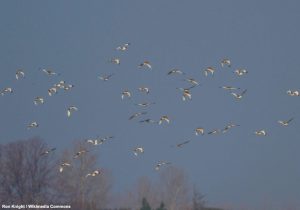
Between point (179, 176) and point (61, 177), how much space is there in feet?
114

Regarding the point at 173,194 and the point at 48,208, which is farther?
the point at 173,194

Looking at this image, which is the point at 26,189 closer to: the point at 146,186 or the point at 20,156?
the point at 20,156

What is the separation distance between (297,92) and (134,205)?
280 ft

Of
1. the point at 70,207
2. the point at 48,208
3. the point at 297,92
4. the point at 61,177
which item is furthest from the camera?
the point at 61,177

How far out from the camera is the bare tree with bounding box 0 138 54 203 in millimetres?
86625

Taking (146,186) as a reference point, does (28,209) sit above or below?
below

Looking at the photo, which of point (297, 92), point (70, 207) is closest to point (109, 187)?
point (70, 207)

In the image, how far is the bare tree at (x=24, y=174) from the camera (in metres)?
86.6

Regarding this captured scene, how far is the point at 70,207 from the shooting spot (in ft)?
258

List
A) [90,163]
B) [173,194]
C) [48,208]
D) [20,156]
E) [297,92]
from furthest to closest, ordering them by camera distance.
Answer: [173,194]
[90,163]
[20,156]
[48,208]
[297,92]

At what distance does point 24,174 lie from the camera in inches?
3536

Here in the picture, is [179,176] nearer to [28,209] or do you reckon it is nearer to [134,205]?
[134,205]

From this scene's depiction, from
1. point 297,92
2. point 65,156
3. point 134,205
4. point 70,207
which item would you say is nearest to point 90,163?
point 65,156

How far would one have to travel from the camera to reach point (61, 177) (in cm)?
10312
